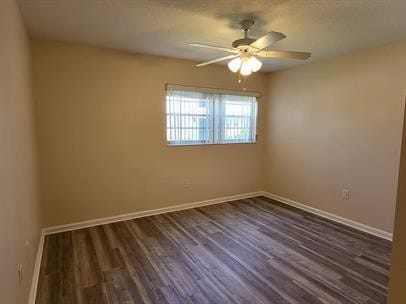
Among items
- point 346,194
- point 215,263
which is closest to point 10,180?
point 215,263

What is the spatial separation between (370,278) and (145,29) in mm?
3184

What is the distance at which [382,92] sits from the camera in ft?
9.80

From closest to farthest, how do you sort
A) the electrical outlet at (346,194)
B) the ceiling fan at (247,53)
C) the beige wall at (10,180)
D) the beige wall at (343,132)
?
the beige wall at (10,180), the ceiling fan at (247,53), the beige wall at (343,132), the electrical outlet at (346,194)

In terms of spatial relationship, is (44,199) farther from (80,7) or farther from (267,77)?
(267,77)

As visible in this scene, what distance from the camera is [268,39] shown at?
6.44 feet

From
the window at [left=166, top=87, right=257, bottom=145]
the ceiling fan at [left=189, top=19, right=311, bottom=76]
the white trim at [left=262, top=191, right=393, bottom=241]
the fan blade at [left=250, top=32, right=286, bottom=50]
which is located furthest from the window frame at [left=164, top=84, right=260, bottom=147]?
the fan blade at [left=250, top=32, right=286, bottom=50]

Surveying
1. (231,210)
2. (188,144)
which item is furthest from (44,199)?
(231,210)

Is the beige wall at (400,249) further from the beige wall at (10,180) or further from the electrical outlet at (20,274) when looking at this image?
the electrical outlet at (20,274)

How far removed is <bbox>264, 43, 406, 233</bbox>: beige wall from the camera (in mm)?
2951

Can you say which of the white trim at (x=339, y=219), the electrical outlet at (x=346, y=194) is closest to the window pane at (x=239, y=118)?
the white trim at (x=339, y=219)

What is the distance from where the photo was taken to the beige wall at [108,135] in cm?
301

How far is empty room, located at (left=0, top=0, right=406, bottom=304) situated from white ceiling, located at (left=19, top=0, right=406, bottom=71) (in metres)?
0.02

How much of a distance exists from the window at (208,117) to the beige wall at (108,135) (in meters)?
0.15

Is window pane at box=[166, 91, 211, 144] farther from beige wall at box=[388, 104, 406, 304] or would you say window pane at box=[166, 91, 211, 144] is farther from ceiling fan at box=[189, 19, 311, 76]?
beige wall at box=[388, 104, 406, 304]
